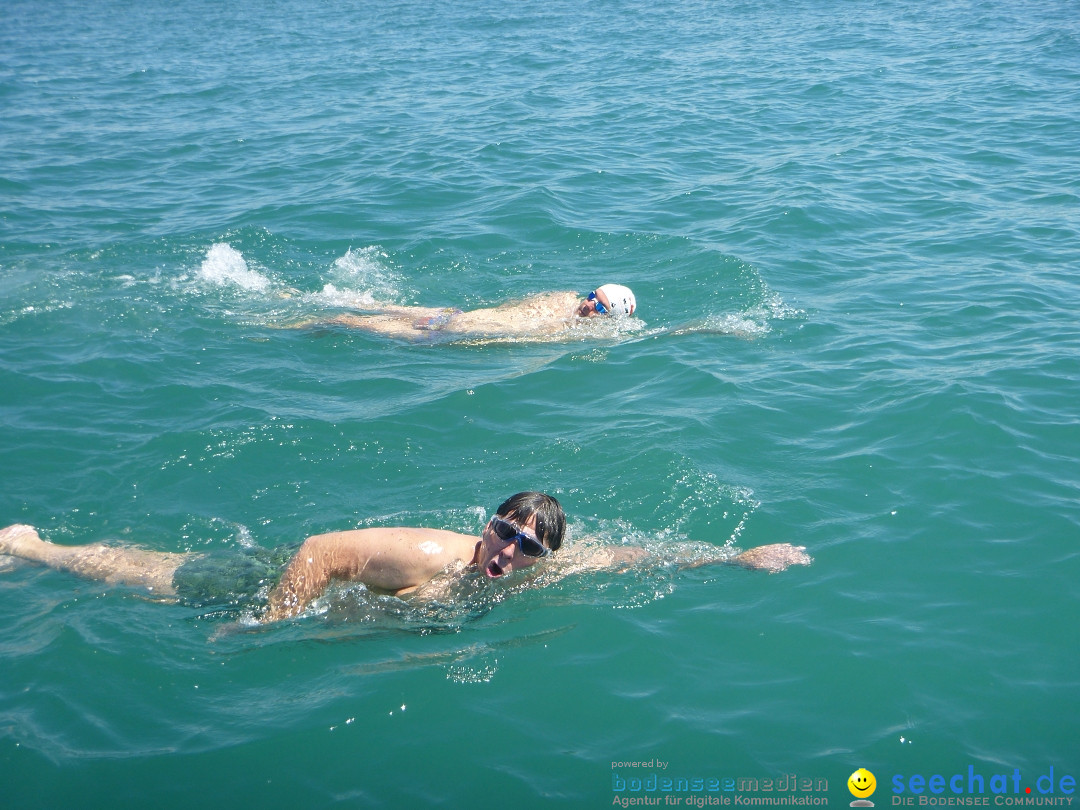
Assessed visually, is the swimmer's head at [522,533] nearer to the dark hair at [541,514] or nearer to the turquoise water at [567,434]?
the dark hair at [541,514]

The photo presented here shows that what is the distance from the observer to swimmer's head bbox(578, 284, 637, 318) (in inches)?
404

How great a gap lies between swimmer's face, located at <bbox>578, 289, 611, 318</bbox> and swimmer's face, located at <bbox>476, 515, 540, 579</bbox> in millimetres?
5218

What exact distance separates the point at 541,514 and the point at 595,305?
5330 mm

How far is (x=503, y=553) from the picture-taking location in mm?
5348

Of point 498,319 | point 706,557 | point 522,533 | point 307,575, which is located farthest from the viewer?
point 498,319

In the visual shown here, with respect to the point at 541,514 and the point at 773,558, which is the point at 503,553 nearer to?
the point at 541,514

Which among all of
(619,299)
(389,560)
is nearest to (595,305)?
(619,299)

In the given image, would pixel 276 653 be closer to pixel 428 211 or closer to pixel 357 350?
pixel 357 350

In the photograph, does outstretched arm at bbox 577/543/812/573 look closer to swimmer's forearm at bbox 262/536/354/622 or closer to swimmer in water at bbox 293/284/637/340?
swimmer's forearm at bbox 262/536/354/622

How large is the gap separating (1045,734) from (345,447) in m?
5.66

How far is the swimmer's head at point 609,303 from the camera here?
33.6 ft

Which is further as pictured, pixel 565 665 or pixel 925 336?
pixel 925 336

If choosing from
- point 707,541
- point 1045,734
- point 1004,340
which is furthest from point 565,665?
point 1004,340

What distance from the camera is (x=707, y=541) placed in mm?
6781
